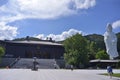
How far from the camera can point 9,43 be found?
111500mm

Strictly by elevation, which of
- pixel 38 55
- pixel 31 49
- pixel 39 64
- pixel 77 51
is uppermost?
pixel 31 49

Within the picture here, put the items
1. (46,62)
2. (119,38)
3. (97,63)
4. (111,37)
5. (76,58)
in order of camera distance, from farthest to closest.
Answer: (119,38) < (46,62) < (97,63) < (76,58) < (111,37)

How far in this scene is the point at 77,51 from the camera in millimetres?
83500

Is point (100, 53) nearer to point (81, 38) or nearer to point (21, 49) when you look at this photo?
point (81, 38)

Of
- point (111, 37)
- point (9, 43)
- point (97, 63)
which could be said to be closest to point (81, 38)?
point (97, 63)

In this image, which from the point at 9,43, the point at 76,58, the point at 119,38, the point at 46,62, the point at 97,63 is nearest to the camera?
the point at 76,58

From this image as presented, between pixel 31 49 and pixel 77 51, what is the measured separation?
34.1m

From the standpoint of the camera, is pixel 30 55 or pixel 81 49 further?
pixel 30 55

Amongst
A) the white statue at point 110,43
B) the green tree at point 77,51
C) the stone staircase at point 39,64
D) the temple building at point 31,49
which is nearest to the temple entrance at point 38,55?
the temple building at point 31,49

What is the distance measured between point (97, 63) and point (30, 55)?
33.5m

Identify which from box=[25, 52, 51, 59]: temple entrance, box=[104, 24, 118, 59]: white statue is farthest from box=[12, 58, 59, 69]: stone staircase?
box=[104, 24, 118, 59]: white statue

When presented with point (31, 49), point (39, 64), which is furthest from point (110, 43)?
point (31, 49)

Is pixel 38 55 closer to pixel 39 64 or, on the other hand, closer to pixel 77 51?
pixel 39 64

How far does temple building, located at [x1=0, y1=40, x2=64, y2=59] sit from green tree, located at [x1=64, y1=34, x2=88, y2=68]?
2719cm
